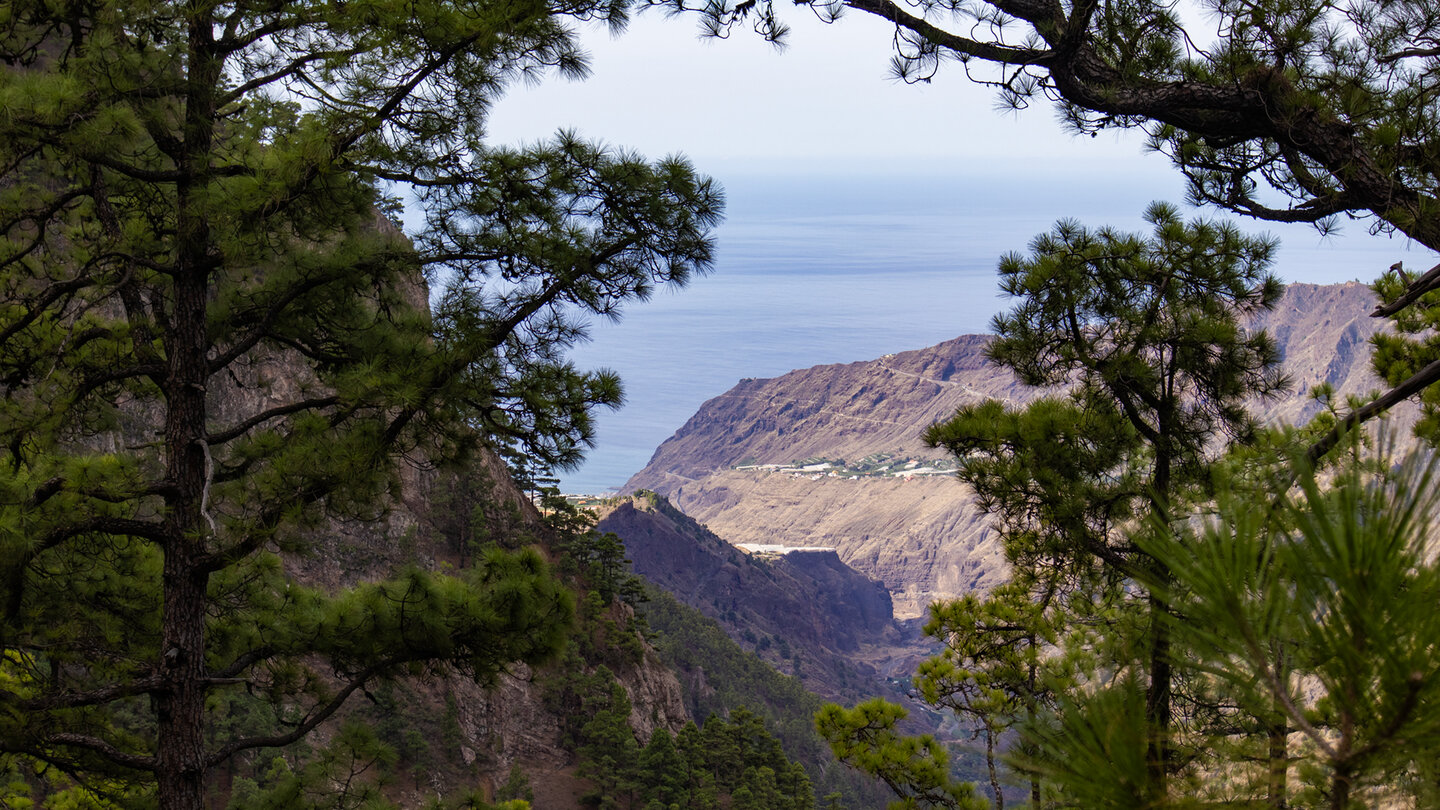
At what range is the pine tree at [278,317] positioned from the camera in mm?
5078

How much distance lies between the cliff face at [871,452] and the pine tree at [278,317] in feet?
263

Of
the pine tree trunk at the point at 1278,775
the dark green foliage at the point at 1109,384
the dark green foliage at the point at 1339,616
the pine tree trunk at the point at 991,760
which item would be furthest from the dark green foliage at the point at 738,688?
the dark green foliage at the point at 1339,616

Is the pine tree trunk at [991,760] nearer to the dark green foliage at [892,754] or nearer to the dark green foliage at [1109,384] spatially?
the dark green foliage at [1109,384]

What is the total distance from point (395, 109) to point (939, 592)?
99.4m

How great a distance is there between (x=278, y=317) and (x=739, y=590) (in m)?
67.7

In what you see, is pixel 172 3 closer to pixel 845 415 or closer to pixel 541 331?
pixel 541 331

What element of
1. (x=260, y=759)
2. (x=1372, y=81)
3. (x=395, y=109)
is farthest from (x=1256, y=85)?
(x=260, y=759)

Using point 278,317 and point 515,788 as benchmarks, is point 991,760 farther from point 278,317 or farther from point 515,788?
point 515,788

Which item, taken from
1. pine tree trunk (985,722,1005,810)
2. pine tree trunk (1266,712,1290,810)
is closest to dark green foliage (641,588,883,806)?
pine tree trunk (985,722,1005,810)

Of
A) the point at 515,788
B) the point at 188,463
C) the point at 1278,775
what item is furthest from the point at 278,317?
the point at 515,788

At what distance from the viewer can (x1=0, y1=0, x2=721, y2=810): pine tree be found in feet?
16.7

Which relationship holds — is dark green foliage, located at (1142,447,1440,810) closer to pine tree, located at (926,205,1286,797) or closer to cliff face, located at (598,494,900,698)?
pine tree, located at (926,205,1286,797)

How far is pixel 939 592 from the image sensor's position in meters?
99.2

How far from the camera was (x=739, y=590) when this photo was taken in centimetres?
7188
